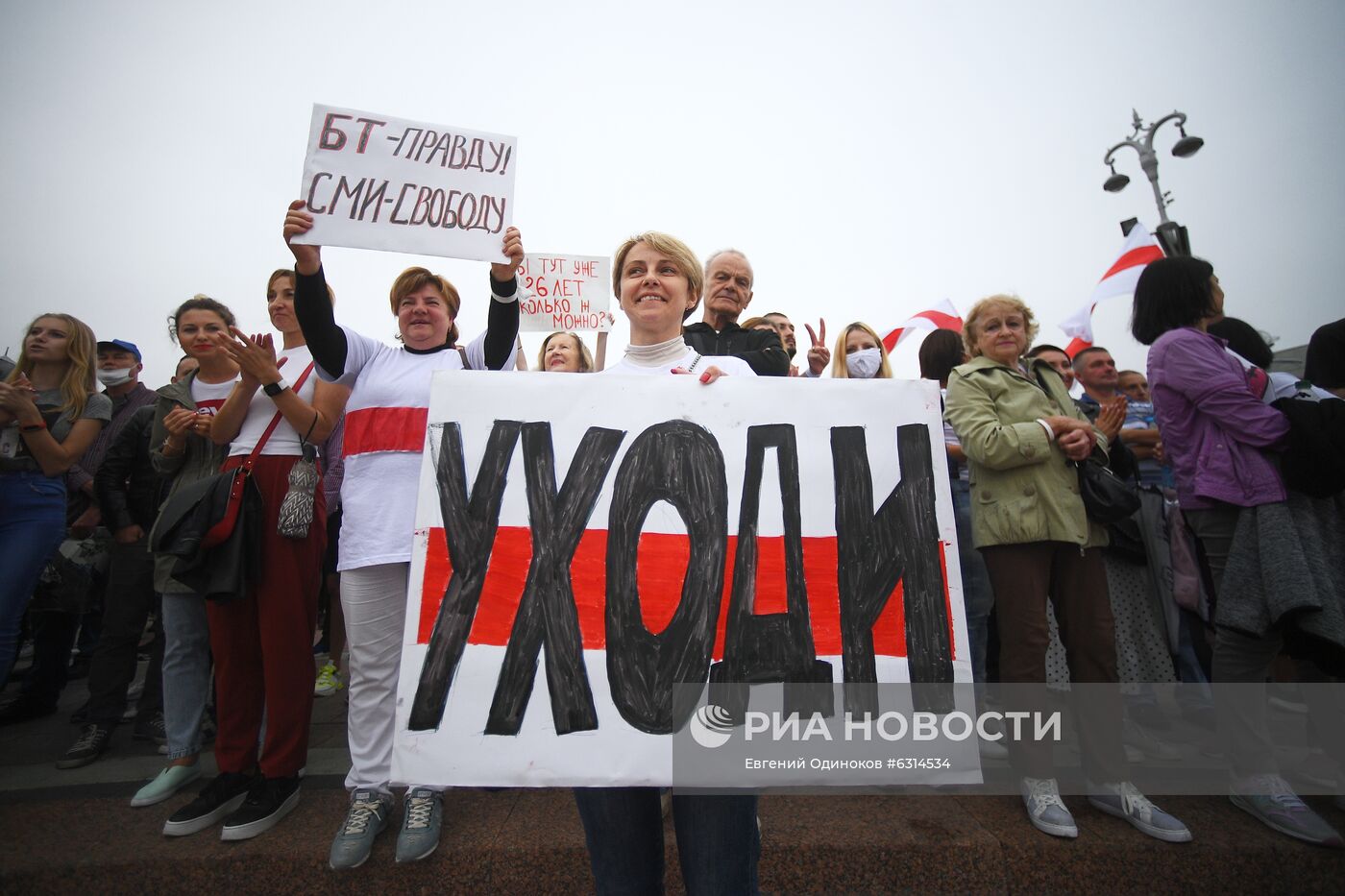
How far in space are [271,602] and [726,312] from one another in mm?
2268

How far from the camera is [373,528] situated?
2.03m

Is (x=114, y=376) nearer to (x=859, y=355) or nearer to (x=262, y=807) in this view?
(x=262, y=807)

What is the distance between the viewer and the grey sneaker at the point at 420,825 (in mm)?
1813

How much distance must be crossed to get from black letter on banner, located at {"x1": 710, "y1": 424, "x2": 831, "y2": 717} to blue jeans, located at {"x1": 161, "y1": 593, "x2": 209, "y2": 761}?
2203mm

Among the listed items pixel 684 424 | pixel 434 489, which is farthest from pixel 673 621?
pixel 434 489

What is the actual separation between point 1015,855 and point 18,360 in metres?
4.63

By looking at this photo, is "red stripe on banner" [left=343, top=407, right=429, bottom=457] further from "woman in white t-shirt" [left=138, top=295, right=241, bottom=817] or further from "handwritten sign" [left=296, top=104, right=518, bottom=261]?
"woman in white t-shirt" [left=138, top=295, right=241, bottom=817]

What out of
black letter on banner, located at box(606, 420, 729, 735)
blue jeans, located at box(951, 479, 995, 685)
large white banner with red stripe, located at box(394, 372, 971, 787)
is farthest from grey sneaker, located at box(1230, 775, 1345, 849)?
black letter on banner, located at box(606, 420, 729, 735)

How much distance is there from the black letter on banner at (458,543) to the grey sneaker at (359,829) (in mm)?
824

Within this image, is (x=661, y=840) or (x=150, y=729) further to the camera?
(x=150, y=729)

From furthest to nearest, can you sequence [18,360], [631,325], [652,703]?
[18,360] → [631,325] → [652,703]

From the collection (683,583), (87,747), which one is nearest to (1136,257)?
(683,583)

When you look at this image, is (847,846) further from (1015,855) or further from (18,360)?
(18,360)

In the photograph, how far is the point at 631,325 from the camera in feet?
5.94
